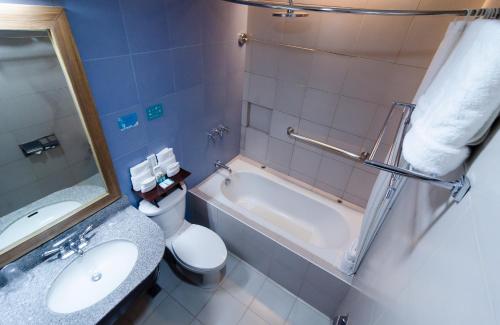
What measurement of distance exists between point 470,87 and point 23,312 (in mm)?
1547

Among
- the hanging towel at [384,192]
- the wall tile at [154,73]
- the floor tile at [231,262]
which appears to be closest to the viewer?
the hanging towel at [384,192]

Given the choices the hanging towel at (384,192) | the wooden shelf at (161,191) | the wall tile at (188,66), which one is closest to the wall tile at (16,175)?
the wooden shelf at (161,191)

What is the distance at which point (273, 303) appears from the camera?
1.76 m

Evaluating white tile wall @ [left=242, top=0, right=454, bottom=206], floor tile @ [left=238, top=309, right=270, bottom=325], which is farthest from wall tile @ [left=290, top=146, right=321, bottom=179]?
floor tile @ [left=238, top=309, right=270, bottom=325]

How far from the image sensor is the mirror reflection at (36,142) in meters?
0.87

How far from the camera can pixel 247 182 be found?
242 centimetres

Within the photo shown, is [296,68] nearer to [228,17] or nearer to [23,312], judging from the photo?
[228,17]

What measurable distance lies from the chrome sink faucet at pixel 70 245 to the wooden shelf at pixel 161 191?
32cm

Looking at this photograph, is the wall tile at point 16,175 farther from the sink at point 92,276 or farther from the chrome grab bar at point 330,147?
the chrome grab bar at point 330,147

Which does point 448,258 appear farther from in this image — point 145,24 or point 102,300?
point 145,24

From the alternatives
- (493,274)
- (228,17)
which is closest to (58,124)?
(228,17)

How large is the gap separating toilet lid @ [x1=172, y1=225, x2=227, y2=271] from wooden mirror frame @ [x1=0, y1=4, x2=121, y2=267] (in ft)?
1.90

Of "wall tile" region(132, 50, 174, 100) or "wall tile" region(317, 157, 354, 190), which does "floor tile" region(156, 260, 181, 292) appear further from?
"wall tile" region(317, 157, 354, 190)

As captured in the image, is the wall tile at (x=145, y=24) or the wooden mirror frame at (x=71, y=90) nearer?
the wooden mirror frame at (x=71, y=90)
